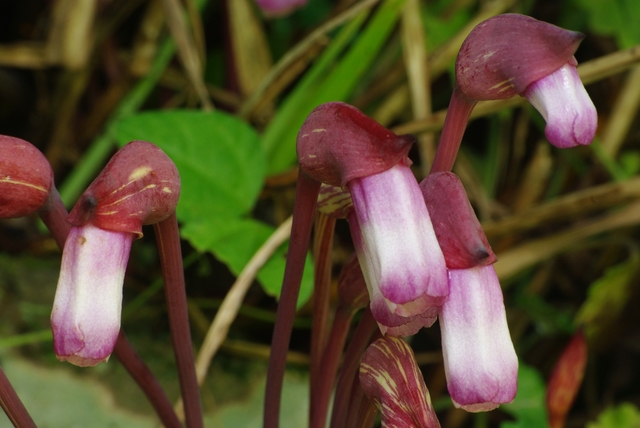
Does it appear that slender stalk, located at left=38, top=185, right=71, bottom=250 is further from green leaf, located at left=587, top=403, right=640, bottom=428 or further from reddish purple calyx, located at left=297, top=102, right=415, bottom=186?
green leaf, located at left=587, top=403, right=640, bottom=428

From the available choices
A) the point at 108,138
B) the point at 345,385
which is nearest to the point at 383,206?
the point at 345,385

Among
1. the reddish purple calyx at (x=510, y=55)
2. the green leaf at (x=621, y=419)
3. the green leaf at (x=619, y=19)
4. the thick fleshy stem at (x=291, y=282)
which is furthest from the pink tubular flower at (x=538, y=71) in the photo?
the green leaf at (x=619, y=19)

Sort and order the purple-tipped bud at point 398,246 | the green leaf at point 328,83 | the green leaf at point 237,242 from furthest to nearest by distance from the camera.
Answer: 1. the green leaf at point 328,83
2. the green leaf at point 237,242
3. the purple-tipped bud at point 398,246

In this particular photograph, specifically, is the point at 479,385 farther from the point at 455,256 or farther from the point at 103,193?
the point at 103,193

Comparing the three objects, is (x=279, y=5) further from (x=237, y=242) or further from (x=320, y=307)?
(x=320, y=307)

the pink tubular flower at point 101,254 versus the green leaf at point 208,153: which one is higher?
the pink tubular flower at point 101,254

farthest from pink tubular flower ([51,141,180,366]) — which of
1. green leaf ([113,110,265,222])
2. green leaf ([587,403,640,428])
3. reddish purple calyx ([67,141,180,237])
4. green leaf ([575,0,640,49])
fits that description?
green leaf ([575,0,640,49])

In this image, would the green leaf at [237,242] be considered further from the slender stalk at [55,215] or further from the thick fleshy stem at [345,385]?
the slender stalk at [55,215]
